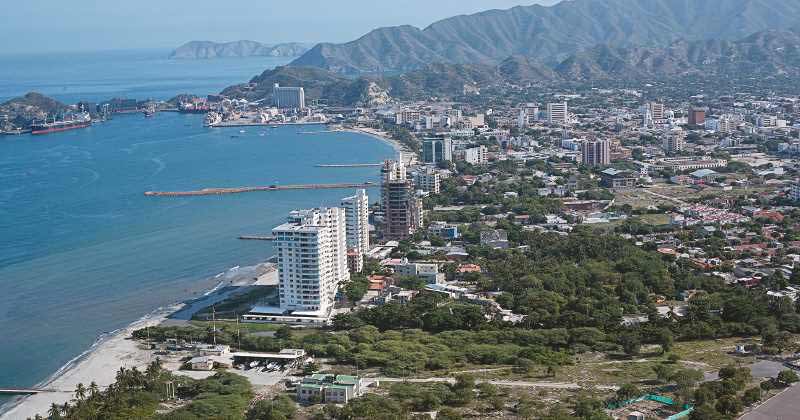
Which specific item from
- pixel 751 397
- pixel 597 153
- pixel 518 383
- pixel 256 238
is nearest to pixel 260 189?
pixel 256 238

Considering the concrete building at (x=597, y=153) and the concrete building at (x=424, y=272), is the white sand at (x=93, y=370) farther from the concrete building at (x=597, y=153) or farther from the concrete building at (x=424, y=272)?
the concrete building at (x=597, y=153)

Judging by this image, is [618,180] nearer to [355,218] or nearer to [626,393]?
[355,218]

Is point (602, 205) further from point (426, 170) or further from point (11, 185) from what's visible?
point (11, 185)

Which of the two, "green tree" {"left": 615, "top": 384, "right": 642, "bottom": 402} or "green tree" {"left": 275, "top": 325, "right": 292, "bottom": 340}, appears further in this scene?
"green tree" {"left": 275, "top": 325, "right": 292, "bottom": 340}

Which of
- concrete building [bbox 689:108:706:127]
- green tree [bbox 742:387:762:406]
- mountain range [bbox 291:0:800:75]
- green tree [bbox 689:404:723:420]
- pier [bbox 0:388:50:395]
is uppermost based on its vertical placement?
mountain range [bbox 291:0:800:75]

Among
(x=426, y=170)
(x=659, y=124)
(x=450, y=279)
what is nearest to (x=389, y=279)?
(x=450, y=279)

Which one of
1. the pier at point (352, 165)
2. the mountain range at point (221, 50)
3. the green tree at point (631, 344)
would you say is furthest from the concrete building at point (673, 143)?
the mountain range at point (221, 50)

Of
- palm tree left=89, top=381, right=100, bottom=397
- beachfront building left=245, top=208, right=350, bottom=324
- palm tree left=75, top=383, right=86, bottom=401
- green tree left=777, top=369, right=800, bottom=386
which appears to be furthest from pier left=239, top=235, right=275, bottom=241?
green tree left=777, top=369, right=800, bottom=386

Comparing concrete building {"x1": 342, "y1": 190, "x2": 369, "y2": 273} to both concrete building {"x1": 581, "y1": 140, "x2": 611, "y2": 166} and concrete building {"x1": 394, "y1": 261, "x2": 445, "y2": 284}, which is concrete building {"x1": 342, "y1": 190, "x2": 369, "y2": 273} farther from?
concrete building {"x1": 581, "y1": 140, "x2": 611, "y2": 166}
